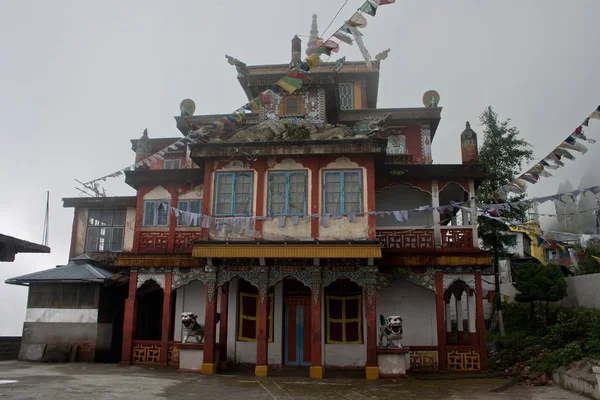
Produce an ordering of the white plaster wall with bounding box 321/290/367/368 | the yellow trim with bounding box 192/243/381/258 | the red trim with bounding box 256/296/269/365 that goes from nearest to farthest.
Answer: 1. the yellow trim with bounding box 192/243/381/258
2. the red trim with bounding box 256/296/269/365
3. the white plaster wall with bounding box 321/290/367/368

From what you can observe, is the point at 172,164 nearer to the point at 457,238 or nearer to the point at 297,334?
the point at 297,334

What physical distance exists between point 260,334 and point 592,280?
12556 mm

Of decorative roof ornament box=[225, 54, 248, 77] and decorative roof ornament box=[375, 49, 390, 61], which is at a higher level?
decorative roof ornament box=[375, 49, 390, 61]

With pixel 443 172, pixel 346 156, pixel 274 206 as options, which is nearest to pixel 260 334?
pixel 274 206

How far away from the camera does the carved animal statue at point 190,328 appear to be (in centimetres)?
1817

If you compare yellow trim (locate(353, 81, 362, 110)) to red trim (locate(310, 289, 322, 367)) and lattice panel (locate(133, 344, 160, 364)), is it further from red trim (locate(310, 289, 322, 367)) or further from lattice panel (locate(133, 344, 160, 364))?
lattice panel (locate(133, 344, 160, 364))

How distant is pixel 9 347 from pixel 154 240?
26.4 ft

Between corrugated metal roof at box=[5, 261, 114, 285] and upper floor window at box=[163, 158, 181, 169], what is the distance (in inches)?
287

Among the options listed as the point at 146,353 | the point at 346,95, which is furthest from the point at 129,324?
the point at 346,95

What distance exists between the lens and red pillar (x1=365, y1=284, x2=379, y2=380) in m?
16.9

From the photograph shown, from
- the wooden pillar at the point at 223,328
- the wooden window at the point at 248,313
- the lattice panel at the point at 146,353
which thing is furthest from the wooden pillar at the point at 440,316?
the lattice panel at the point at 146,353

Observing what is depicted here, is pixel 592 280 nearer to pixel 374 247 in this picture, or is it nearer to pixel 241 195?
pixel 374 247

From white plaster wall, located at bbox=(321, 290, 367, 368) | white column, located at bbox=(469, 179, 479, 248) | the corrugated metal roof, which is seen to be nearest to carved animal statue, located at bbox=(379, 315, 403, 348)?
white plaster wall, located at bbox=(321, 290, 367, 368)

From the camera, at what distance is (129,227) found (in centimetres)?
2380
